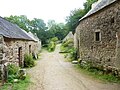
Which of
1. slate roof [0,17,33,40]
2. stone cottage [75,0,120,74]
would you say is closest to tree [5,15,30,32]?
slate roof [0,17,33,40]

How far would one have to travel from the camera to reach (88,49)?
18.1 metres

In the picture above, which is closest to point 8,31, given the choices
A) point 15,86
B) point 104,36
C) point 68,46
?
point 15,86

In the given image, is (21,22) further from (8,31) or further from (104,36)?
(104,36)

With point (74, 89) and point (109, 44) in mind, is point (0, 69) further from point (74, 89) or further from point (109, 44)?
point (109, 44)

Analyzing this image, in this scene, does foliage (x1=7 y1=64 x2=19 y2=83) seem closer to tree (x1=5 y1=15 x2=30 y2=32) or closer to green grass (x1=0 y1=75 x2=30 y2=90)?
green grass (x1=0 y1=75 x2=30 y2=90)

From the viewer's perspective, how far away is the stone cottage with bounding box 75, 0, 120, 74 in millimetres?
12742

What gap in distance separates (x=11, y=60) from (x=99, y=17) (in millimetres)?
6746

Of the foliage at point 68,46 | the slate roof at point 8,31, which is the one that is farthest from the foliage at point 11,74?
the foliage at point 68,46

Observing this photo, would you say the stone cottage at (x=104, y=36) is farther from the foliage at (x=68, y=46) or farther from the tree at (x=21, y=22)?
the tree at (x=21, y=22)

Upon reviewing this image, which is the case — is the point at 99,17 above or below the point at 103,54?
above

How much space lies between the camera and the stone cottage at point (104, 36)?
12.7m

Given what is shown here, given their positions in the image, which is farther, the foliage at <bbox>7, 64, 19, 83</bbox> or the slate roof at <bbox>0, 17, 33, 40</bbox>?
the slate roof at <bbox>0, 17, 33, 40</bbox>

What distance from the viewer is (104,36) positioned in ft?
47.2

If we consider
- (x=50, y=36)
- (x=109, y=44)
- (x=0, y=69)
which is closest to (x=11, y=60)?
(x=0, y=69)
